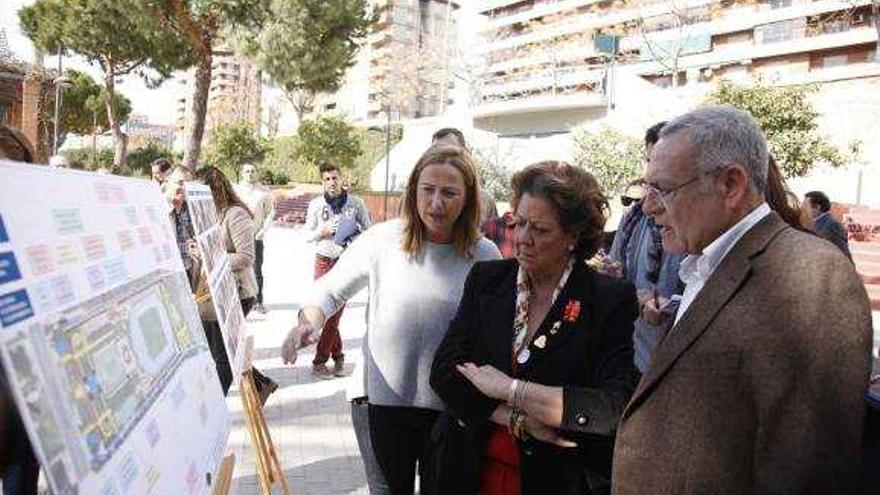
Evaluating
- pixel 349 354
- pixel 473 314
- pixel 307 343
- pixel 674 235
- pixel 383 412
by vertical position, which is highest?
pixel 674 235

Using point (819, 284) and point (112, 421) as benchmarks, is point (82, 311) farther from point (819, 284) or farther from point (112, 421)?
point (819, 284)

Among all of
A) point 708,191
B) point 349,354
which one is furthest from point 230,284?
point 349,354

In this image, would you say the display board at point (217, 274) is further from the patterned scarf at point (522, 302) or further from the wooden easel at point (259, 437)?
the patterned scarf at point (522, 302)

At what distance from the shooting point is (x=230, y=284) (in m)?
3.59

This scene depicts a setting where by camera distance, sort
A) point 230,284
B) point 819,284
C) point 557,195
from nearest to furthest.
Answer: point 819,284 → point 557,195 → point 230,284

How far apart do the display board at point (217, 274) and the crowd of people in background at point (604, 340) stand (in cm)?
41

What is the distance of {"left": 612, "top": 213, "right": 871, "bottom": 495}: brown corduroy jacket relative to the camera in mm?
1319

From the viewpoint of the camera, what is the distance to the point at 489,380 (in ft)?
6.61

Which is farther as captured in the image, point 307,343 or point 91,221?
point 307,343

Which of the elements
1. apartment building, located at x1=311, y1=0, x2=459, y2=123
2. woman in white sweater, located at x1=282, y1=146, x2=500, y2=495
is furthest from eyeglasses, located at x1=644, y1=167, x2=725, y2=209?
apartment building, located at x1=311, y1=0, x2=459, y2=123

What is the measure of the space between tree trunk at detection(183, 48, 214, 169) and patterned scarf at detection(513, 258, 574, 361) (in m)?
18.4

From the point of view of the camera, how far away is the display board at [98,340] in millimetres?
1135

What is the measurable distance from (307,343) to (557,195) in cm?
103

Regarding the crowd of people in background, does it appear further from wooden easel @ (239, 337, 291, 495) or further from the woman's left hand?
wooden easel @ (239, 337, 291, 495)
